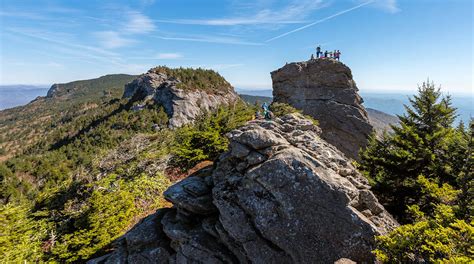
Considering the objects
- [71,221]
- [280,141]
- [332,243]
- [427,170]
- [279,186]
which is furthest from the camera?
[427,170]

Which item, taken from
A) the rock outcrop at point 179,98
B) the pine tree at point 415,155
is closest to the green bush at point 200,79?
the rock outcrop at point 179,98

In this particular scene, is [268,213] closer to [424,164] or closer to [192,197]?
[192,197]

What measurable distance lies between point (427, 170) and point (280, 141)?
424 inches

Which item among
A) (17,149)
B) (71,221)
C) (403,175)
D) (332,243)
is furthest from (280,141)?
→ (17,149)

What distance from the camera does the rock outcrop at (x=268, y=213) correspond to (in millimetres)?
9547

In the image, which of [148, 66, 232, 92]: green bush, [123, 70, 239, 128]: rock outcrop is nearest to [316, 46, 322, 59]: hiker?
[123, 70, 239, 128]: rock outcrop

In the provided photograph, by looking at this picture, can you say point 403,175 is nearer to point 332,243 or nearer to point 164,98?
point 332,243

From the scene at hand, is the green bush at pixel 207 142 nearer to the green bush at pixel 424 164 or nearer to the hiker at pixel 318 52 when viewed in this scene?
the green bush at pixel 424 164

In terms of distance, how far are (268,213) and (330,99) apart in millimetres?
26885

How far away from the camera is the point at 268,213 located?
10.2 meters

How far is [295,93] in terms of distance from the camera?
34844 millimetres

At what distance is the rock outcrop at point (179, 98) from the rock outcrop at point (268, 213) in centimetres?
6112

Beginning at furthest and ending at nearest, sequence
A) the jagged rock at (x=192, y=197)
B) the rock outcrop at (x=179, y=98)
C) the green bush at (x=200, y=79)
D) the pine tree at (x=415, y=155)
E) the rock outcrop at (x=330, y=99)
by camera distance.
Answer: the green bush at (x=200, y=79), the rock outcrop at (x=179, y=98), the rock outcrop at (x=330, y=99), the pine tree at (x=415, y=155), the jagged rock at (x=192, y=197)

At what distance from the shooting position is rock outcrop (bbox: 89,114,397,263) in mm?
9547
